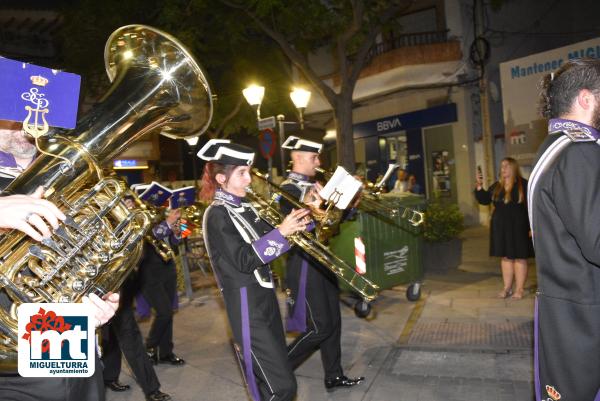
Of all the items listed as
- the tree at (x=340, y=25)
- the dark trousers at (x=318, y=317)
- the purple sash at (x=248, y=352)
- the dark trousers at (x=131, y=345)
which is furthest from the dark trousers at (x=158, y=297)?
the tree at (x=340, y=25)

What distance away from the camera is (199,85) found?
248 cm

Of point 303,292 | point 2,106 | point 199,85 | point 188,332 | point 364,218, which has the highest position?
point 199,85

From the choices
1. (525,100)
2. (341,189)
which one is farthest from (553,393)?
(525,100)

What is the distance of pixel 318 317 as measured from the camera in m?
3.97

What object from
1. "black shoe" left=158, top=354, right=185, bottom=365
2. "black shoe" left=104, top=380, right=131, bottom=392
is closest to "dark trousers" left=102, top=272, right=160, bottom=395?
"black shoe" left=104, top=380, right=131, bottom=392

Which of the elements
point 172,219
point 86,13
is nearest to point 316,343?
point 172,219

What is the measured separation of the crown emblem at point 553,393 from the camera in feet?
6.81

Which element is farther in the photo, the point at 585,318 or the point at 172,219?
the point at 172,219

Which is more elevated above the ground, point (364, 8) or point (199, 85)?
point (364, 8)

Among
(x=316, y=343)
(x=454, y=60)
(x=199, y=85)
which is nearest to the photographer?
(x=199, y=85)

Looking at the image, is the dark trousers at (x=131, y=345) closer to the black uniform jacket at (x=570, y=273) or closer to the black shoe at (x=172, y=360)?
the black shoe at (x=172, y=360)

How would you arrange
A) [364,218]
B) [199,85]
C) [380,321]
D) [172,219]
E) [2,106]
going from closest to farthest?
1. [2,106]
2. [199,85]
3. [172,219]
4. [380,321]
5. [364,218]

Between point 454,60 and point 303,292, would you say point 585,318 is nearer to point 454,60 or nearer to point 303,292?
point 303,292

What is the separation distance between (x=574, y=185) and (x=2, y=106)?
215cm
